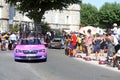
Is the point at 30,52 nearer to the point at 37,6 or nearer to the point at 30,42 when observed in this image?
the point at 30,42

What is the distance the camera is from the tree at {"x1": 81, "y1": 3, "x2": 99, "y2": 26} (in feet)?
368

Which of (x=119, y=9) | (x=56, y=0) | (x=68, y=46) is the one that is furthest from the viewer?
(x=119, y=9)

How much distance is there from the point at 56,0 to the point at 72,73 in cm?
3522

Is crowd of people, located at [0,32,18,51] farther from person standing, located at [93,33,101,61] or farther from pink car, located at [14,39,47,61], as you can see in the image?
pink car, located at [14,39,47,61]

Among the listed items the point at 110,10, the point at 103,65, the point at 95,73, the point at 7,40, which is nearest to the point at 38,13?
the point at 7,40

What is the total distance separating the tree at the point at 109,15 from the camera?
99.3 meters

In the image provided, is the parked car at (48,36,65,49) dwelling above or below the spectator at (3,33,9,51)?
below

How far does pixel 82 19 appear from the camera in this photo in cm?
11512

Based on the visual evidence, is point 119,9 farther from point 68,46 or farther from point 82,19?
point 68,46

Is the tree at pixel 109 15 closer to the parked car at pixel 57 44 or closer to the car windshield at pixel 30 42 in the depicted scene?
the parked car at pixel 57 44

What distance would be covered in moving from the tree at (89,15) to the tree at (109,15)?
7.59 metres

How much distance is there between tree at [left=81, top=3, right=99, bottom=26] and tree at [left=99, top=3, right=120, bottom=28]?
7.59m

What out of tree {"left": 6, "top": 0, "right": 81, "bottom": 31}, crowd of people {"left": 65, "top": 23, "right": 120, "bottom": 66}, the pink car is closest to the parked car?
crowd of people {"left": 65, "top": 23, "right": 120, "bottom": 66}

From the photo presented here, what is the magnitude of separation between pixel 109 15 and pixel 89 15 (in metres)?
15.8
